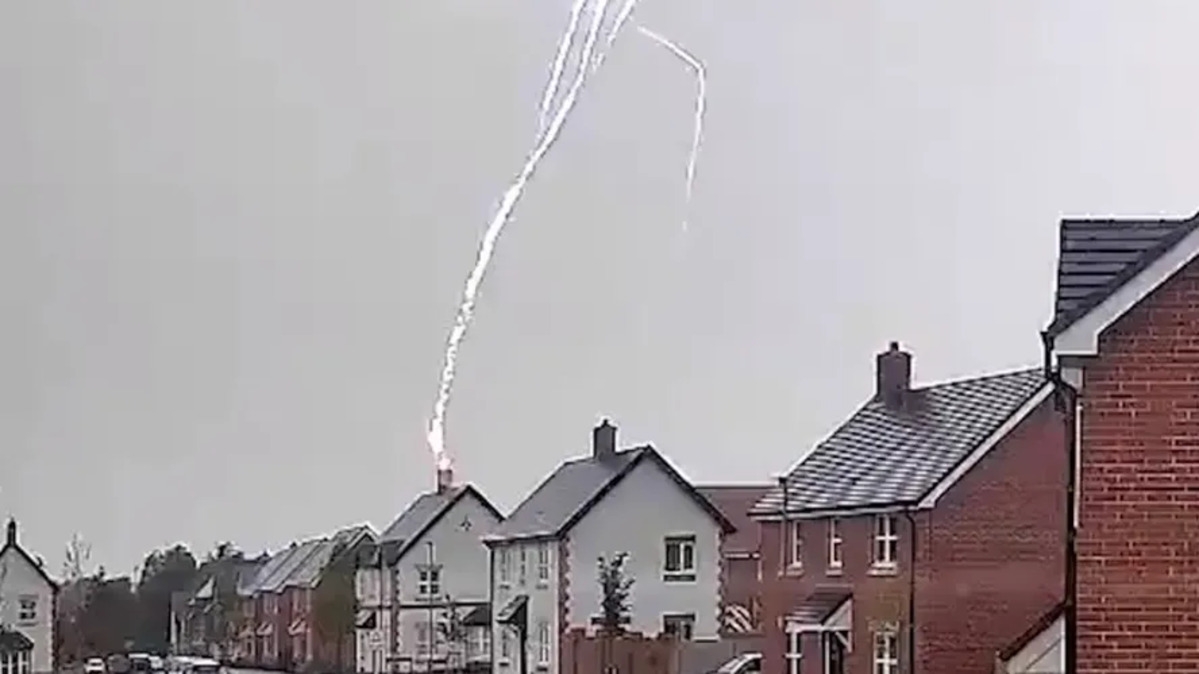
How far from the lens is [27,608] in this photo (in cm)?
2761

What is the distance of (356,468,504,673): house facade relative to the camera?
45.5 metres

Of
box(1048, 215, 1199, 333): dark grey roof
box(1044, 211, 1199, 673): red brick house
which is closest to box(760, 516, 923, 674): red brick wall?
box(1048, 215, 1199, 333): dark grey roof

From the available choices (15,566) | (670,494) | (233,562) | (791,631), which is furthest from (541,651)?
(15,566)

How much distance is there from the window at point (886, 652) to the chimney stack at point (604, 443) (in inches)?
478

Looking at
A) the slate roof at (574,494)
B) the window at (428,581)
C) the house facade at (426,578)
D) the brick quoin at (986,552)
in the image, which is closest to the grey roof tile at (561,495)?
the slate roof at (574,494)

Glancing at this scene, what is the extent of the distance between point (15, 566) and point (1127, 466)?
1750cm

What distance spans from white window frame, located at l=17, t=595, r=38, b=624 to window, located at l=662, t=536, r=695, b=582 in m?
12.2

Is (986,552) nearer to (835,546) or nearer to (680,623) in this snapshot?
(835,546)

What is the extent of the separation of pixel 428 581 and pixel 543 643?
9.76 m

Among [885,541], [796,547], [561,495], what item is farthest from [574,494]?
[885,541]

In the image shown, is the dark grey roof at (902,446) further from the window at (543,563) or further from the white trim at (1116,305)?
the white trim at (1116,305)

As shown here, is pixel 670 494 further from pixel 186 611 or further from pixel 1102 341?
pixel 1102 341

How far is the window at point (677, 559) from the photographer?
37438 millimetres

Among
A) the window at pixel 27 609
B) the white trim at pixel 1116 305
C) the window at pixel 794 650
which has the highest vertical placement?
the white trim at pixel 1116 305
